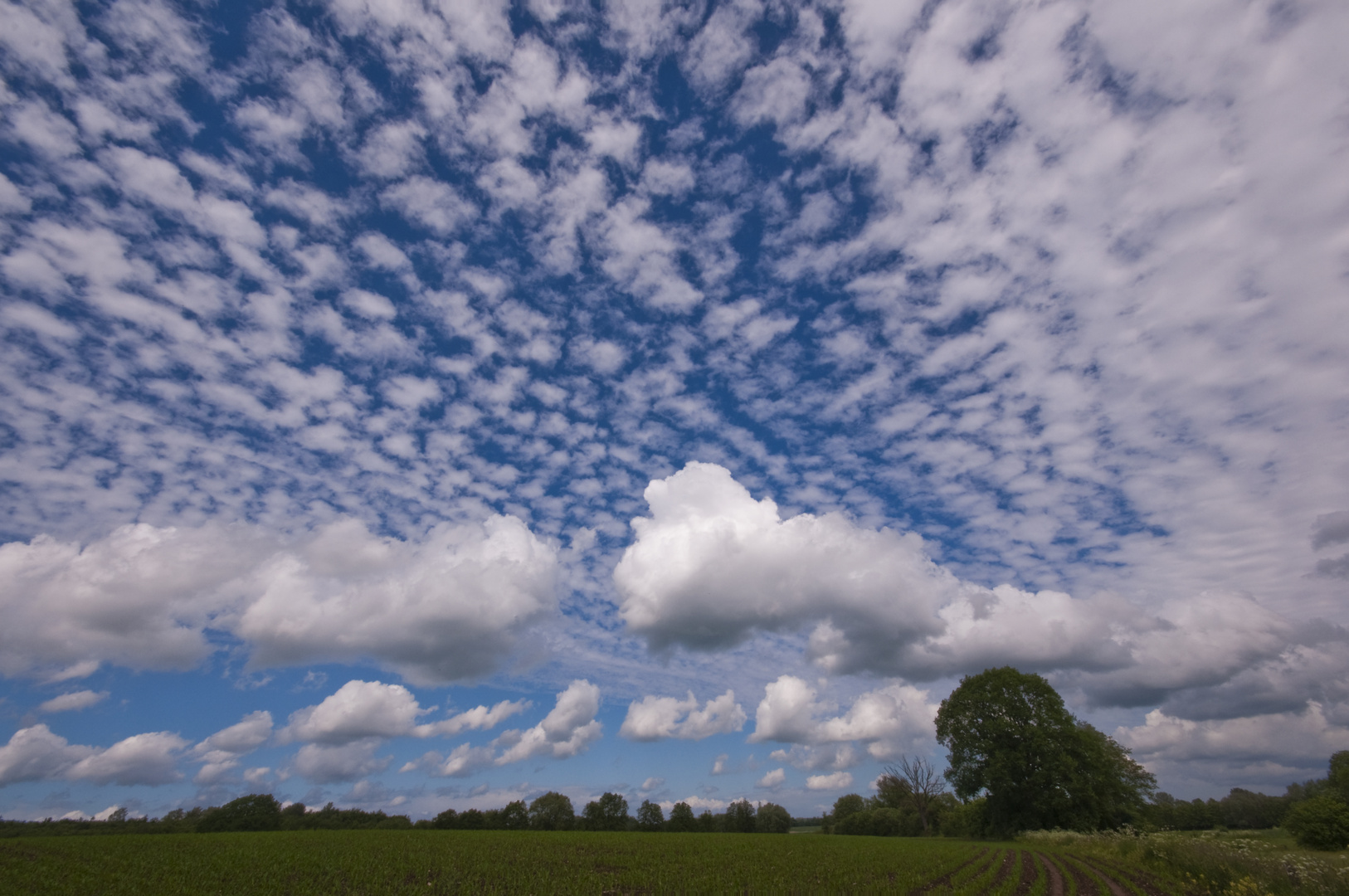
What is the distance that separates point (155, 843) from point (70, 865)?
38.9 feet

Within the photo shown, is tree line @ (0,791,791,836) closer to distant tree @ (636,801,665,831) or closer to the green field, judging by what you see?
distant tree @ (636,801,665,831)

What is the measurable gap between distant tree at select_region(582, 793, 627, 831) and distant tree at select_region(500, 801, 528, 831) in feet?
28.3

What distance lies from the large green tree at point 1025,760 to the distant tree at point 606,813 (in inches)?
1957

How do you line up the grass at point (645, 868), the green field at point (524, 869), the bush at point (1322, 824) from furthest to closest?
the bush at point (1322, 824), the green field at point (524, 869), the grass at point (645, 868)

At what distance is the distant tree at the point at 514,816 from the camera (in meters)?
80.2

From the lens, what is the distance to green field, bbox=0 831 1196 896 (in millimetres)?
22641

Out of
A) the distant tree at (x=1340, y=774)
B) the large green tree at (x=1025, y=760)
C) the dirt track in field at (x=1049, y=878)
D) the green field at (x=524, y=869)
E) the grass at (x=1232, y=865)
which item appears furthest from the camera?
the large green tree at (x=1025, y=760)

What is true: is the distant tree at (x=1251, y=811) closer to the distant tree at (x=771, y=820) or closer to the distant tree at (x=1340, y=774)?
the distant tree at (x=1340, y=774)

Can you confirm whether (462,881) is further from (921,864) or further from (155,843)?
Result: (155,843)

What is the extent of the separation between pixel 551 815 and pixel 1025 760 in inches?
2487

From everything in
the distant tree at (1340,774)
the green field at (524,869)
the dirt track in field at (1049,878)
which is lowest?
the dirt track in field at (1049,878)

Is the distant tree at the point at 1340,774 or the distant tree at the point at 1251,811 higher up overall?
the distant tree at the point at 1340,774

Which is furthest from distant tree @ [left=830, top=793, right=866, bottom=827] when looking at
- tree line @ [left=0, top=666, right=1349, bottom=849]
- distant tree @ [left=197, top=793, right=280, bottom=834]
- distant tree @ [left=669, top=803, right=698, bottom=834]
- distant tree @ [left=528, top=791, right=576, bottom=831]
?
distant tree @ [left=197, top=793, right=280, bottom=834]

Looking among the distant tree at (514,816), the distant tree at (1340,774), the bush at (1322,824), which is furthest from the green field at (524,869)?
the distant tree at (514,816)
